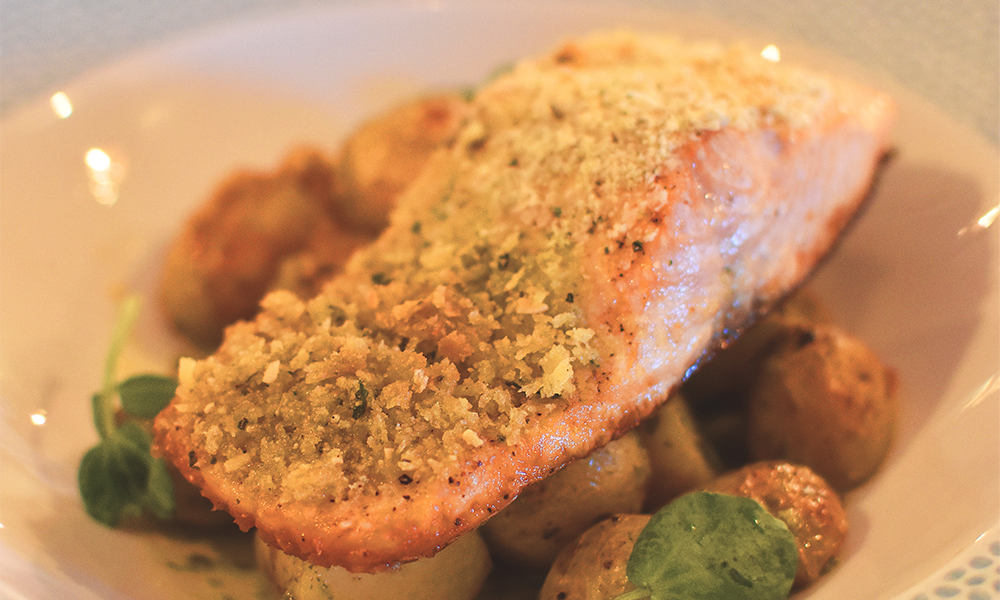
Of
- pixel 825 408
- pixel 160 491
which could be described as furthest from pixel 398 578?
pixel 825 408

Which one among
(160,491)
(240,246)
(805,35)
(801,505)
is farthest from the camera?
(805,35)

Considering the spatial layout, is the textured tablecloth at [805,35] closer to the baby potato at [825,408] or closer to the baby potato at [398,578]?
the baby potato at [825,408]

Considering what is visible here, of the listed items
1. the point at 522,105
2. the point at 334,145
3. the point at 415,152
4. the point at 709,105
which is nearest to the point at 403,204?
the point at 522,105

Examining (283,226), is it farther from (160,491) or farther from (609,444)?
(609,444)

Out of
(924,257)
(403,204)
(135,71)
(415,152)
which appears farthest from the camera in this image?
(135,71)

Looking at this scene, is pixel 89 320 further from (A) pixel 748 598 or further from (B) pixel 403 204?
(A) pixel 748 598

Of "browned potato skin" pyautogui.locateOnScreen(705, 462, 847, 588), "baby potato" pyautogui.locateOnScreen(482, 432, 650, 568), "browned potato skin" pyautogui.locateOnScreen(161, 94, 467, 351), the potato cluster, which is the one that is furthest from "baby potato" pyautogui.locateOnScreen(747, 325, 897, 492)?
"browned potato skin" pyautogui.locateOnScreen(161, 94, 467, 351)
